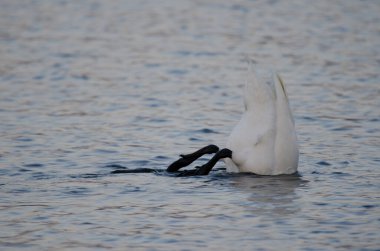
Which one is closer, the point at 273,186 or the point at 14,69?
the point at 273,186

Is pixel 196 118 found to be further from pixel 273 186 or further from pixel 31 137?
pixel 273 186

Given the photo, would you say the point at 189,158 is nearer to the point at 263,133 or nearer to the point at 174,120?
the point at 263,133

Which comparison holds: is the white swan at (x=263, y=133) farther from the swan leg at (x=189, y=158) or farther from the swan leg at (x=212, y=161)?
the swan leg at (x=189, y=158)

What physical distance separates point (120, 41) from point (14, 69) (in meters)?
2.90

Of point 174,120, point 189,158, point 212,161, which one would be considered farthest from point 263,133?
point 174,120

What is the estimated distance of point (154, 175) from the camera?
1007 cm

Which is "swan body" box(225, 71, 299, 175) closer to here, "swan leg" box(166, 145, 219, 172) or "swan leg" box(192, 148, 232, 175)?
"swan leg" box(192, 148, 232, 175)

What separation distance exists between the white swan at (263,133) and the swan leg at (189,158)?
17 cm

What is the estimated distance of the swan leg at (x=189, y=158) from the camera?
32.6ft

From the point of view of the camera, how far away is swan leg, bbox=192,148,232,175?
31.8 ft

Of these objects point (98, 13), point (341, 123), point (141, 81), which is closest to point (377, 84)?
point (341, 123)

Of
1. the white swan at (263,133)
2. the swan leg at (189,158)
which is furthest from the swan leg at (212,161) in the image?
the swan leg at (189,158)

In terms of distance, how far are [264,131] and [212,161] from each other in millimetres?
605

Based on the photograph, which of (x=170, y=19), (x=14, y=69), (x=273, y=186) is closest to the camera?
(x=273, y=186)
